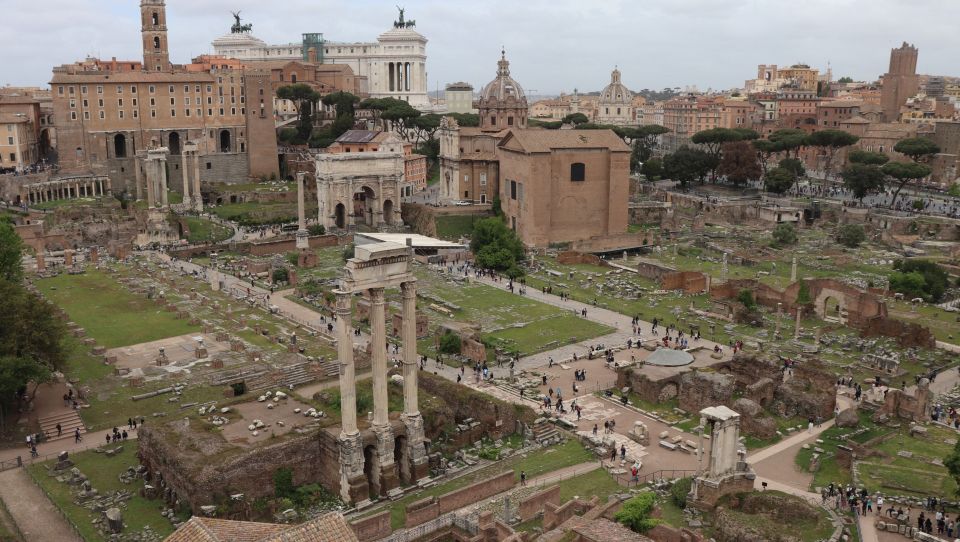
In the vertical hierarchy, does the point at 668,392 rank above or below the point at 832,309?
below

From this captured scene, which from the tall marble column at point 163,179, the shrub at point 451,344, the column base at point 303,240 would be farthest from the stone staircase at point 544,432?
the tall marble column at point 163,179

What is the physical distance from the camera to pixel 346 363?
24.9 meters

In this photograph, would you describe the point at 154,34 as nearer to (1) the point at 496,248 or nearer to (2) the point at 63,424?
(1) the point at 496,248

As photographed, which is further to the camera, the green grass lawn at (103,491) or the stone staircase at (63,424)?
the stone staircase at (63,424)

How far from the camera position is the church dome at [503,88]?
80.6 meters

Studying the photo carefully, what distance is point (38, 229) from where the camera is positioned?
58688 mm

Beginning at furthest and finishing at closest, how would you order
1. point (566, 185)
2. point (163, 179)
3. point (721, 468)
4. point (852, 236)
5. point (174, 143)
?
1. point (174, 143)
2. point (163, 179)
3. point (566, 185)
4. point (852, 236)
5. point (721, 468)

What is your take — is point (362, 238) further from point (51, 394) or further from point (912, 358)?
point (912, 358)

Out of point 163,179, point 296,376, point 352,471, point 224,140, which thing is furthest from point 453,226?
point 352,471

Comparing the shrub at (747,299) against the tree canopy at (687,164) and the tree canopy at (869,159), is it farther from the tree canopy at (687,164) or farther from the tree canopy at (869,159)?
the tree canopy at (869,159)

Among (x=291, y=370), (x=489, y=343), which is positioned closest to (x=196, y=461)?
(x=291, y=370)

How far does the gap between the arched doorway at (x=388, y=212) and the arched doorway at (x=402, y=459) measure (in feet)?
147

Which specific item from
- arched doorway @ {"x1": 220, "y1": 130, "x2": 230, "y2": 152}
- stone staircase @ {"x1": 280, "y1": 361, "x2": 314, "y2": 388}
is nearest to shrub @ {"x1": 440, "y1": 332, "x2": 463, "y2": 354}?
stone staircase @ {"x1": 280, "y1": 361, "x2": 314, "y2": 388}

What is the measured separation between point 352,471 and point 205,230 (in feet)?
149
